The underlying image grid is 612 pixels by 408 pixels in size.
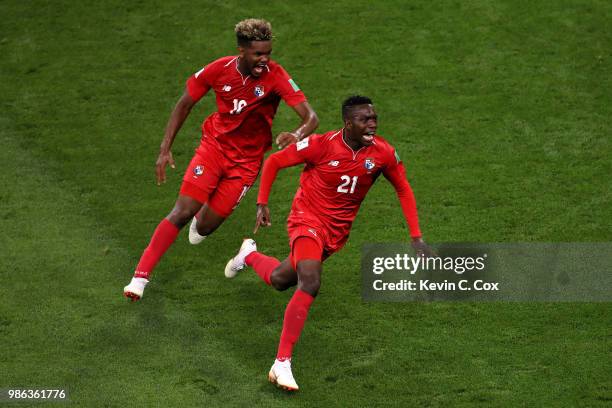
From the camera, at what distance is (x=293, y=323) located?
29.4 feet

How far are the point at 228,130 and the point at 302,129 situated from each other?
37.2 inches

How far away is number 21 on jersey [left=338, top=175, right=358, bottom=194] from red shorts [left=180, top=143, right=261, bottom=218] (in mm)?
1386

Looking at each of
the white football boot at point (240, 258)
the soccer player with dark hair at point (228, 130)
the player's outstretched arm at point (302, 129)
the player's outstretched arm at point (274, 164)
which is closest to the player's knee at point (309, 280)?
the player's outstretched arm at point (274, 164)

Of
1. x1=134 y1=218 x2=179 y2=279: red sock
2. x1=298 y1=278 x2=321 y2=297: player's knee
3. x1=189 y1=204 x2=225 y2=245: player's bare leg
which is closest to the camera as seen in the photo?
x1=298 y1=278 x2=321 y2=297: player's knee

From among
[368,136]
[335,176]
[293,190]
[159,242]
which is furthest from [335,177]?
[293,190]

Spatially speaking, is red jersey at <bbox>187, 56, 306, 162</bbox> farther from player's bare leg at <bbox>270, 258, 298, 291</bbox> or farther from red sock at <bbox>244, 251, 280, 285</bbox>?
player's bare leg at <bbox>270, 258, 298, 291</bbox>

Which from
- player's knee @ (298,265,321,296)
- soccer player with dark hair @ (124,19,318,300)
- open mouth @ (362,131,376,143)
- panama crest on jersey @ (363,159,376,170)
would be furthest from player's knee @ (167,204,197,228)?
open mouth @ (362,131,376,143)

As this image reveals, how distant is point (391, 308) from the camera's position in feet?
33.6

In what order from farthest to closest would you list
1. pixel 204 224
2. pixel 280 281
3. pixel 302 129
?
pixel 204 224, pixel 280 281, pixel 302 129

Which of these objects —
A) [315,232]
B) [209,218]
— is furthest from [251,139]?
[315,232]

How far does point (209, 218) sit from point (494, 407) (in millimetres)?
3412

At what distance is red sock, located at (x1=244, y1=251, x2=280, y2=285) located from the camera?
10062 millimetres

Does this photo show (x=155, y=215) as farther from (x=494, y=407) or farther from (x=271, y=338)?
(x=494, y=407)

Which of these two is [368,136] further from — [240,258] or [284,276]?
[240,258]
